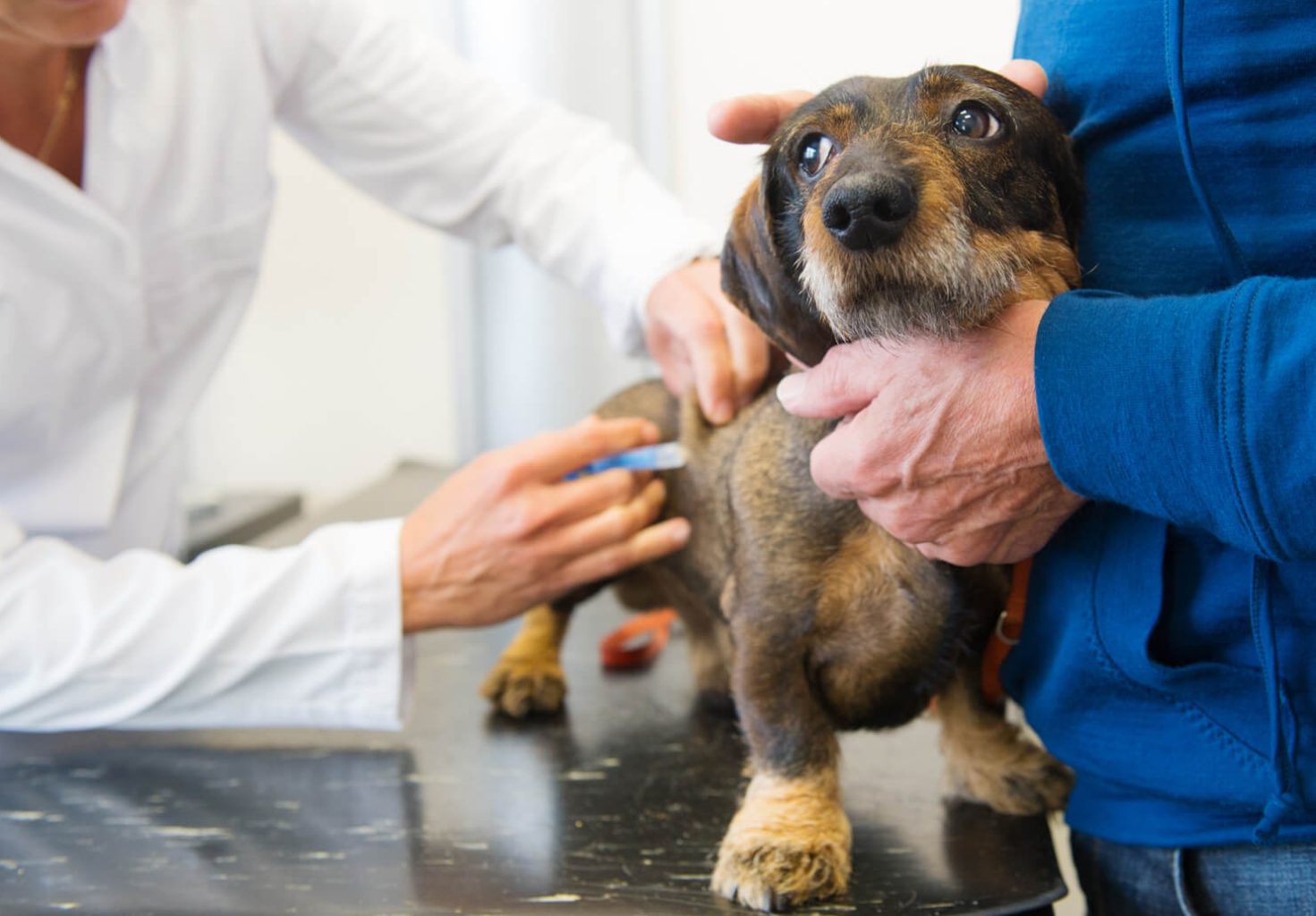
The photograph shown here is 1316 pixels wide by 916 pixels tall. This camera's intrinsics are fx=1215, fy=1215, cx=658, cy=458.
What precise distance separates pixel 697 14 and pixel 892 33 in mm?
496

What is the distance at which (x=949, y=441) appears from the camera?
2.96 feet

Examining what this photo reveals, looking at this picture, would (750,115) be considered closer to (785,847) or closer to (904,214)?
(904,214)

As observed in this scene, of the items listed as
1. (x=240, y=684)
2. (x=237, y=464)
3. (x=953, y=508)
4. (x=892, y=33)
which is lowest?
(x=237, y=464)

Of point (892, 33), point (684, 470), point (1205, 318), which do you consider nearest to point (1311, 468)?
point (1205, 318)

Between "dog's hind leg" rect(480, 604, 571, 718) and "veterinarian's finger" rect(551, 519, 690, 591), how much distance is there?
96mm

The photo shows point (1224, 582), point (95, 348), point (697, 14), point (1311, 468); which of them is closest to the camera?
point (1311, 468)

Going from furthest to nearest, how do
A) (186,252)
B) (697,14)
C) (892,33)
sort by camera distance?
(697,14) < (892,33) < (186,252)

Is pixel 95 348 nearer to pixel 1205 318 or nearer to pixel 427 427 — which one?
pixel 1205 318

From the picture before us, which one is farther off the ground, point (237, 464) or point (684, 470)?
point (684, 470)

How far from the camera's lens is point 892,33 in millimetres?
2512

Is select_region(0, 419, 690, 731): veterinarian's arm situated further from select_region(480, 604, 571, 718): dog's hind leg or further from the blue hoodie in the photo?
the blue hoodie

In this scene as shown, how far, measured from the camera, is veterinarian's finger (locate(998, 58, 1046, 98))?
3.26 ft

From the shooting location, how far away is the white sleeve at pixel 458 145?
1.65 metres

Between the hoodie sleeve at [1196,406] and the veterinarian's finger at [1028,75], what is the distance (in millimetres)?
247
